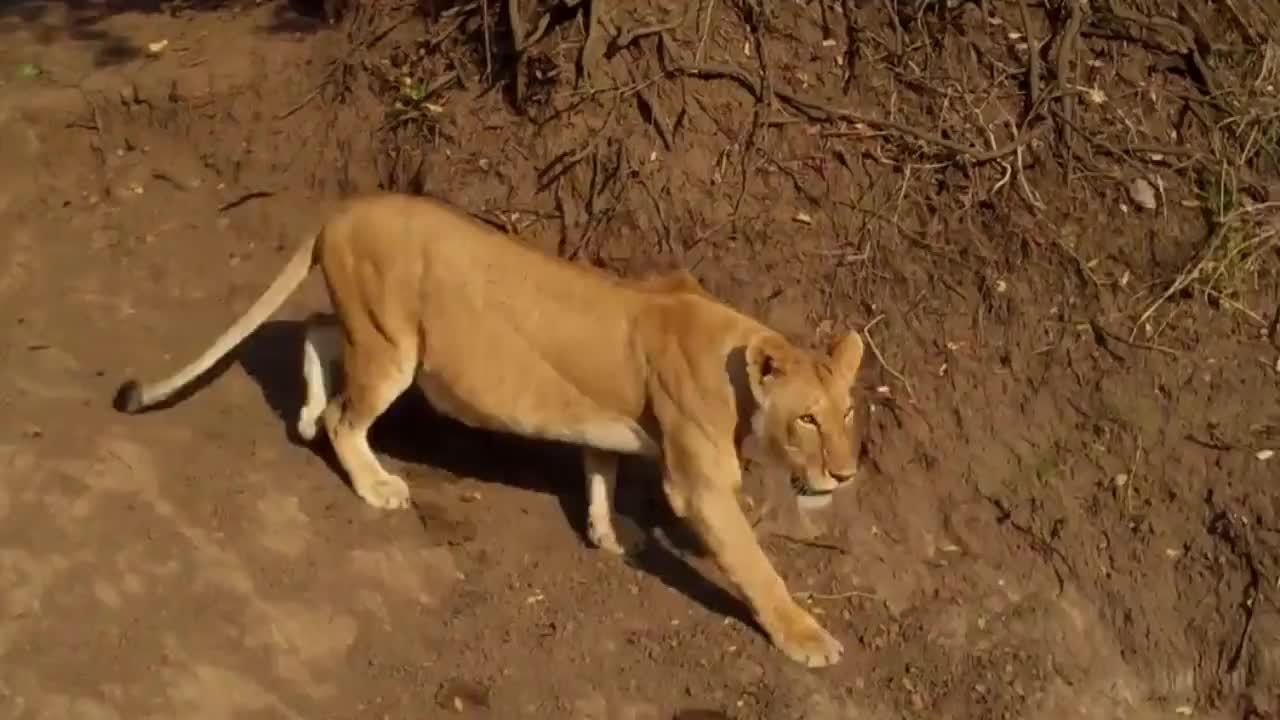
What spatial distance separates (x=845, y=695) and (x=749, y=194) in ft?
7.51

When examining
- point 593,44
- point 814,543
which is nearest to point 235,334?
point 593,44

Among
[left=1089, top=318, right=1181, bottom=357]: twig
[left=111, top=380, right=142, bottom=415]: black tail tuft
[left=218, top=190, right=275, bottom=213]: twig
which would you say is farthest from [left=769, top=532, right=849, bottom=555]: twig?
[left=218, top=190, right=275, bottom=213]: twig

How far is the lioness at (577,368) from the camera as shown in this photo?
6000 mm

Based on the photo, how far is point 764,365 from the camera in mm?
5871

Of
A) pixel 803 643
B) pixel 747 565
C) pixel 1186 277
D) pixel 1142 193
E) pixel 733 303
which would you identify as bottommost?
pixel 803 643

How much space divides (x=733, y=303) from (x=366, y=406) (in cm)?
159

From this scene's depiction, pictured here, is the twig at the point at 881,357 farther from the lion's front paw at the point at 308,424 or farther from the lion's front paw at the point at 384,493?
the lion's front paw at the point at 308,424

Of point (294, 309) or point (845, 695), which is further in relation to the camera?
point (294, 309)

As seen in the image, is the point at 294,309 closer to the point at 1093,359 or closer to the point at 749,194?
the point at 749,194

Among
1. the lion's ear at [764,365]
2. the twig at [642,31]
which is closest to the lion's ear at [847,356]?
the lion's ear at [764,365]

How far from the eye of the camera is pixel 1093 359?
23.2ft

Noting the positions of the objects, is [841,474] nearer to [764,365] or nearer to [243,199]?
[764,365]

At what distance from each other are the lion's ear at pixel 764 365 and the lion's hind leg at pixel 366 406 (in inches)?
55.9

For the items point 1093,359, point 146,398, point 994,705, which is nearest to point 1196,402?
point 1093,359
